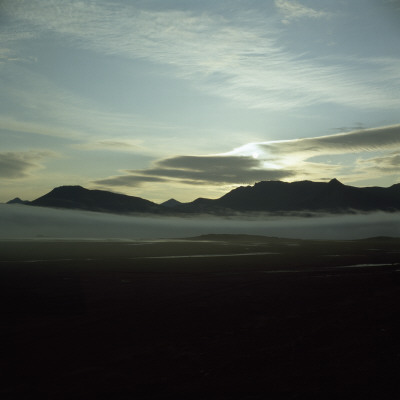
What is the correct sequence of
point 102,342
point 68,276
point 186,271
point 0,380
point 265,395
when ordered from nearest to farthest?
point 265,395 < point 0,380 < point 102,342 < point 68,276 < point 186,271

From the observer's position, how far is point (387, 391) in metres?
12.0

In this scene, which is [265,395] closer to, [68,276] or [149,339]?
[149,339]

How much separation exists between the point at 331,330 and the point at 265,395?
27.9ft

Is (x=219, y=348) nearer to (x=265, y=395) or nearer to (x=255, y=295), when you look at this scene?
(x=265, y=395)

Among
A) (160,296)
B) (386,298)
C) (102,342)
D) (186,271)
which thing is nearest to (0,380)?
(102,342)

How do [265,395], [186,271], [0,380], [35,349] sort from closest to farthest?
1. [265,395]
2. [0,380]
3. [35,349]
4. [186,271]

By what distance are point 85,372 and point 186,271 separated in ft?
108

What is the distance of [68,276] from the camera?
42000 millimetres

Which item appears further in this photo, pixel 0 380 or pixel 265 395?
pixel 0 380

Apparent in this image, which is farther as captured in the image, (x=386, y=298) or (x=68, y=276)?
(x=68, y=276)

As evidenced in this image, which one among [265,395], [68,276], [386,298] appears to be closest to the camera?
[265,395]

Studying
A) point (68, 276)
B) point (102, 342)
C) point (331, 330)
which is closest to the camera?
point (102, 342)

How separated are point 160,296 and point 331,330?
13.1 meters

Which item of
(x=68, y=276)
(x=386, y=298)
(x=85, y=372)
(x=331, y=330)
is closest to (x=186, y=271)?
(x=68, y=276)
